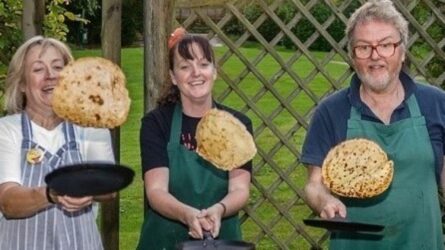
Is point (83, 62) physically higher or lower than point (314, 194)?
higher

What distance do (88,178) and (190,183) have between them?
2.23 feet

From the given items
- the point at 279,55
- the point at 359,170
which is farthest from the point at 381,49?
the point at 279,55

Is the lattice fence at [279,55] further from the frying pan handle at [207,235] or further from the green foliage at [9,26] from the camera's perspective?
the frying pan handle at [207,235]

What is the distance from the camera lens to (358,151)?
306 centimetres

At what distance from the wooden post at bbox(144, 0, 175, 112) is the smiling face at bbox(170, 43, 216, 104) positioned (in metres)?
0.96

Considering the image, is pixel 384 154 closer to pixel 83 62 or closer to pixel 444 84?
pixel 83 62

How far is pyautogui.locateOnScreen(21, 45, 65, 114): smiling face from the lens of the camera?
307 centimetres

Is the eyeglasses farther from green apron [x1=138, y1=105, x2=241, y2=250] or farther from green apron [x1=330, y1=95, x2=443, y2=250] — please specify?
green apron [x1=138, y1=105, x2=241, y2=250]

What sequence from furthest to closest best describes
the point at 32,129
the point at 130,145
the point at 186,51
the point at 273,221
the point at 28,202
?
the point at 130,145 → the point at 273,221 → the point at 186,51 → the point at 32,129 → the point at 28,202

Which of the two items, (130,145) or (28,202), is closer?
(28,202)

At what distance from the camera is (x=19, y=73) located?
312 cm

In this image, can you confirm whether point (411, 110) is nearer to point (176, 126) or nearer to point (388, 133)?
point (388, 133)

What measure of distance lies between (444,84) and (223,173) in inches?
92.6

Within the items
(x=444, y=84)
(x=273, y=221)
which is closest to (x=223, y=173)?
(x=273, y=221)
